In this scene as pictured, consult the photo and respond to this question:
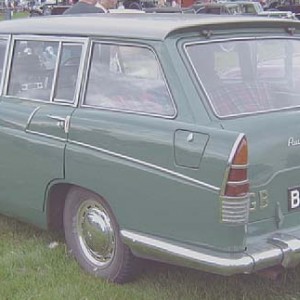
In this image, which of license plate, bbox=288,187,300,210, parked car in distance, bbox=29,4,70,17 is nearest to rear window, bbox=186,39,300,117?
license plate, bbox=288,187,300,210

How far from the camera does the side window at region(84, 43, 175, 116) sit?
3.99 m

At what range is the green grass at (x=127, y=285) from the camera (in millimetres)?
4242

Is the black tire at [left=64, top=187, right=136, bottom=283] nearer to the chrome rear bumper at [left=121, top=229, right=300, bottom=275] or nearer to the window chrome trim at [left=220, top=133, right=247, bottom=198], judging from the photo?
the chrome rear bumper at [left=121, top=229, right=300, bottom=275]

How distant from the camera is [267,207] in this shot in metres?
3.71

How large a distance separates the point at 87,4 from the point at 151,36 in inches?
157

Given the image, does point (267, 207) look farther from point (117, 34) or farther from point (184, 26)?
point (117, 34)

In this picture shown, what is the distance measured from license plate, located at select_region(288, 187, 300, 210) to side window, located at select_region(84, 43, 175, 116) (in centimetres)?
79

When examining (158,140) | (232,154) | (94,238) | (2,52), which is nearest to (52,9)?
(2,52)

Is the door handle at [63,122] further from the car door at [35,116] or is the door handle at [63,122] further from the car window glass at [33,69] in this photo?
the car window glass at [33,69]

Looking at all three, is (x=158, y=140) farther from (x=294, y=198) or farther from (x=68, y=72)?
(x=68, y=72)

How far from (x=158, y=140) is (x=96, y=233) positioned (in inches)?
37.3

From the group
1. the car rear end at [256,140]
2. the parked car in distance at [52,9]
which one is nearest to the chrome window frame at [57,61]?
the car rear end at [256,140]

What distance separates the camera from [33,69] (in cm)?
499

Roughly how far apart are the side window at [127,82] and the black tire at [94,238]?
619mm
